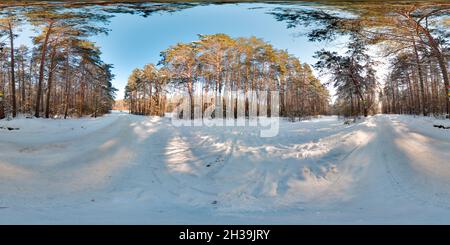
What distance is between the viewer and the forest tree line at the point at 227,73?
272 centimetres

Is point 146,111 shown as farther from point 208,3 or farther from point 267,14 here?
point 267,14

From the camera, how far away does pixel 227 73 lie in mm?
2781

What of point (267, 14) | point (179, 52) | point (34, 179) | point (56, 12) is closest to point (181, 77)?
point (179, 52)

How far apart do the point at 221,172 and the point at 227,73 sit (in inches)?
44.7

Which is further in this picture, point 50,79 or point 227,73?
point 227,73

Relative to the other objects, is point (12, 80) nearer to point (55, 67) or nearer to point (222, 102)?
point (55, 67)

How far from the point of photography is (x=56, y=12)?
8.79 feet

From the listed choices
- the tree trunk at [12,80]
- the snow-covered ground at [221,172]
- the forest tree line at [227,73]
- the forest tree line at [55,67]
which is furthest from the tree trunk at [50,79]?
the forest tree line at [227,73]

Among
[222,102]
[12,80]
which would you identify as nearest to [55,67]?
[12,80]

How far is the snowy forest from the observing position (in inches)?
95.1

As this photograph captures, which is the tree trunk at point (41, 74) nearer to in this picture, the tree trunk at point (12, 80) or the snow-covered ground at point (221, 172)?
the snow-covered ground at point (221, 172)
